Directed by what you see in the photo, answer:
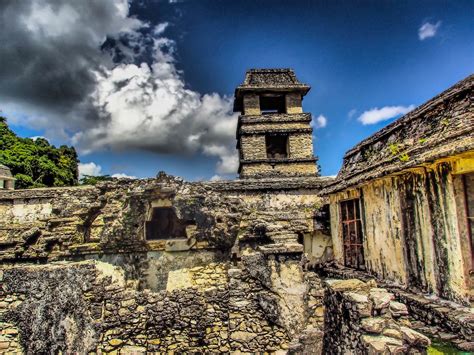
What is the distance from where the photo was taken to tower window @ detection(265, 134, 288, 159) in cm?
2117

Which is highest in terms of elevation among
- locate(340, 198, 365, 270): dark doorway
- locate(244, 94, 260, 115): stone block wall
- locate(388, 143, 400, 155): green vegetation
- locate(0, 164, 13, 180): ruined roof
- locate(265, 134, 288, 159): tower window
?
locate(244, 94, 260, 115): stone block wall

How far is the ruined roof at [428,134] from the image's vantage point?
17.5ft

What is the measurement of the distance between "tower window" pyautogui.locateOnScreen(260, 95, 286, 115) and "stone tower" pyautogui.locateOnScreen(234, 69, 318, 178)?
180mm

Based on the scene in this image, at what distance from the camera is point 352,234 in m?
9.16

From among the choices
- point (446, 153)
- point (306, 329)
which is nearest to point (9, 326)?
point (306, 329)

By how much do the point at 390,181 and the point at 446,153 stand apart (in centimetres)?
201

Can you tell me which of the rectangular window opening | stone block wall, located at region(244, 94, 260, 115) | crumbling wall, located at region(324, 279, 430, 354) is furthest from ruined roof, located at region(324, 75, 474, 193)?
stone block wall, located at region(244, 94, 260, 115)

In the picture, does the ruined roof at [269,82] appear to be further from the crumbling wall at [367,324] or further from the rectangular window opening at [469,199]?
the crumbling wall at [367,324]

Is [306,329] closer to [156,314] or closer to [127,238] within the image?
[156,314]

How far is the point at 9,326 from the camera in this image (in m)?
6.26

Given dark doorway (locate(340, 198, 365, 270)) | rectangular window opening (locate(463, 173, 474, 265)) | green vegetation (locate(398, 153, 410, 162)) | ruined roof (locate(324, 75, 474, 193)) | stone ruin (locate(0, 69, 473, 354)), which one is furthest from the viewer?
dark doorway (locate(340, 198, 365, 270))

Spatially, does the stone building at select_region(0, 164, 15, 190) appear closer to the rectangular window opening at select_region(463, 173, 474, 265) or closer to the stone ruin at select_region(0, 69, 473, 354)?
the stone ruin at select_region(0, 69, 473, 354)

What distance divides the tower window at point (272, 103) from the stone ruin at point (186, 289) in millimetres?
14765

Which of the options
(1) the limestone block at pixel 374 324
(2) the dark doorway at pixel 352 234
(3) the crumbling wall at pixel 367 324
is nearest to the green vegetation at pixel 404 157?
(2) the dark doorway at pixel 352 234
